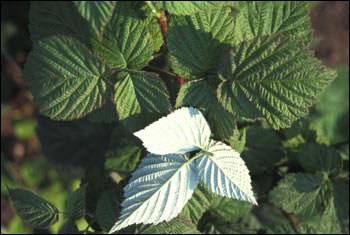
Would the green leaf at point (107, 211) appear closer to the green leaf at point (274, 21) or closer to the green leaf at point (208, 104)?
the green leaf at point (208, 104)

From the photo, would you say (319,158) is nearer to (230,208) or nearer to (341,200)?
(341,200)

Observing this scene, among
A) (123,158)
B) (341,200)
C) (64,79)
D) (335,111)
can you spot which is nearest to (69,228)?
(123,158)

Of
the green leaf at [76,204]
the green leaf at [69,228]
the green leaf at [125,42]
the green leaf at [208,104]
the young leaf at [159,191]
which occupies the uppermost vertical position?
the green leaf at [125,42]

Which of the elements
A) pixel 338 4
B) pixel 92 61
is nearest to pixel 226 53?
pixel 92 61

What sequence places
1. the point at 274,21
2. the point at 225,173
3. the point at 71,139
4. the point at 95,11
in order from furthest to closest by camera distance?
1. the point at 71,139
2. the point at 274,21
3. the point at 225,173
4. the point at 95,11

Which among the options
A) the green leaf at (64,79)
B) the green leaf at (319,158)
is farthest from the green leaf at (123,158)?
the green leaf at (319,158)
